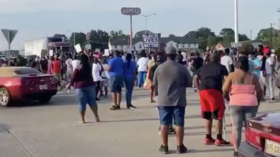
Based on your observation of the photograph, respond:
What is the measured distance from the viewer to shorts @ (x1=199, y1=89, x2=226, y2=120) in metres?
10.0

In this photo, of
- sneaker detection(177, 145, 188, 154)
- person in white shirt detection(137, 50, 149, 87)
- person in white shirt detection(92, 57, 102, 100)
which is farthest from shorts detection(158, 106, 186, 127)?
person in white shirt detection(137, 50, 149, 87)

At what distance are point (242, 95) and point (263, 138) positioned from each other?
2764 millimetres

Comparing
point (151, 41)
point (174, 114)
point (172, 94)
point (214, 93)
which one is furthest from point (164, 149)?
point (151, 41)

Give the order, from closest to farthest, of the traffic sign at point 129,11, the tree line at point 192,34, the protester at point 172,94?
the protester at point 172,94 → the traffic sign at point 129,11 → the tree line at point 192,34

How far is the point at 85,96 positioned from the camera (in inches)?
536

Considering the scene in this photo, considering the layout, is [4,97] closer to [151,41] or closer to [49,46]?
[151,41]

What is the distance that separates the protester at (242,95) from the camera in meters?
8.80

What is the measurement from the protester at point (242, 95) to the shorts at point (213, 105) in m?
1.06

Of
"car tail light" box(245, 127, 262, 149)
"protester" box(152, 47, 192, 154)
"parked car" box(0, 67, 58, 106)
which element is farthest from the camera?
"parked car" box(0, 67, 58, 106)

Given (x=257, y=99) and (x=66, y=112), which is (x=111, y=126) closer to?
(x=66, y=112)

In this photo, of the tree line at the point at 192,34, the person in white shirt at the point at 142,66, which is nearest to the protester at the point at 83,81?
the person in white shirt at the point at 142,66

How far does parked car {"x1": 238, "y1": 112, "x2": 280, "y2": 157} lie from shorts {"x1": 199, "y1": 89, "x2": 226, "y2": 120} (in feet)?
11.0

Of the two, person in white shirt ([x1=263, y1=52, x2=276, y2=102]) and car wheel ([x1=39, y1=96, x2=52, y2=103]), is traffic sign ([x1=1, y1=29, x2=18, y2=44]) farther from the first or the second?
person in white shirt ([x1=263, y1=52, x2=276, y2=102])

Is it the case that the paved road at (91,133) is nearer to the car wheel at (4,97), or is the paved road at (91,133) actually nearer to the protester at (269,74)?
the protester at (269,74)
